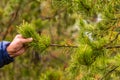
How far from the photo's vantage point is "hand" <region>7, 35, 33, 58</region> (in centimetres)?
172

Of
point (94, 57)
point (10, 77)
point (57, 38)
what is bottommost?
point (10, 77)

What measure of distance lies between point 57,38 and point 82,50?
296 cm

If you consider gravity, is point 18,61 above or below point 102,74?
below

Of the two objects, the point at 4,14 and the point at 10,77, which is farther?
the point at 10,77

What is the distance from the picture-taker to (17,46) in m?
1.74

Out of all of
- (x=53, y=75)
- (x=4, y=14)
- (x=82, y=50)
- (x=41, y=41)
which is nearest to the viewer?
(x=82, y=50)

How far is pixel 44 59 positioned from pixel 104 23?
273 centimetres

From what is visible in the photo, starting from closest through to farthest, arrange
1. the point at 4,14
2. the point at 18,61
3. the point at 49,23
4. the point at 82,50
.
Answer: the point at 82,50, the point at 4,14, the point at 49,23, the point at 18,61

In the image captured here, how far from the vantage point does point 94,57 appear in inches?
64.4

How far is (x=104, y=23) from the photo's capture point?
74.5 inches

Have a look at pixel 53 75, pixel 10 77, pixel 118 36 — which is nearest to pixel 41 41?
pixel 118 36

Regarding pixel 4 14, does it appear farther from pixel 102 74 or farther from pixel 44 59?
pixel 102 74

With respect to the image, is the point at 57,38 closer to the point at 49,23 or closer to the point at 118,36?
the point at 49,23

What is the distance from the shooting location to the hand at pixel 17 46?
172 cm
